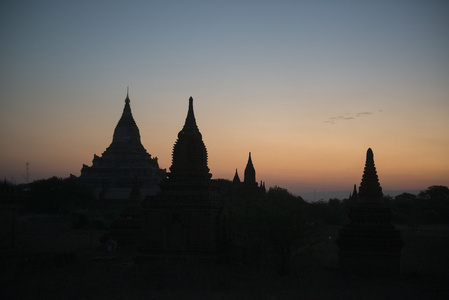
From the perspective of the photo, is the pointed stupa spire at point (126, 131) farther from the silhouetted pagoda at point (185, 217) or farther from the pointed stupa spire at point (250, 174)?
the silhouetted pagoda at point (185, 217)

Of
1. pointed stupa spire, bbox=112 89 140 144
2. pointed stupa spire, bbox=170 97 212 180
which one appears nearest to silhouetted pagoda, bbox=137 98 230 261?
pointed stupa spire, bbox=170 97 212 180

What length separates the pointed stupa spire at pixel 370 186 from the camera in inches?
891

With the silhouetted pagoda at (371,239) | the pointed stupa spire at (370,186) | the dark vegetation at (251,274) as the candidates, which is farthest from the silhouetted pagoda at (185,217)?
the pointed stupa spire at (370,186)

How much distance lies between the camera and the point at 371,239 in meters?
21.4

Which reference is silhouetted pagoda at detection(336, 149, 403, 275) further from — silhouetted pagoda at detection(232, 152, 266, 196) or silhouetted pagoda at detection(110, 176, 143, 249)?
silhouetted pagoda at detection(232, 152, 266, 196)

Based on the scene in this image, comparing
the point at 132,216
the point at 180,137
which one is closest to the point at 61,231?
the point at 132,216

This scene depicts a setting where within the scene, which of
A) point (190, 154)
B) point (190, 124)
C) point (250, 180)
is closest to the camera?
point (190, 154)

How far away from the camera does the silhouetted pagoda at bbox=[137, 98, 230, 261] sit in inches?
851

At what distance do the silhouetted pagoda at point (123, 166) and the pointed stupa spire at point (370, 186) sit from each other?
63.0m

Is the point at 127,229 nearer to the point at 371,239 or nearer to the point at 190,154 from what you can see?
the point at 190,154

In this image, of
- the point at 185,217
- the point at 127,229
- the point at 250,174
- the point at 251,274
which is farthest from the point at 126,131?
the point at 251,274

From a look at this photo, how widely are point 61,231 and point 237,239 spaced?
2835cm

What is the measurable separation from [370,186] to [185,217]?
844cm

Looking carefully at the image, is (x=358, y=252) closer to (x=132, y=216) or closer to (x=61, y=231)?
(x=132, y=216)
